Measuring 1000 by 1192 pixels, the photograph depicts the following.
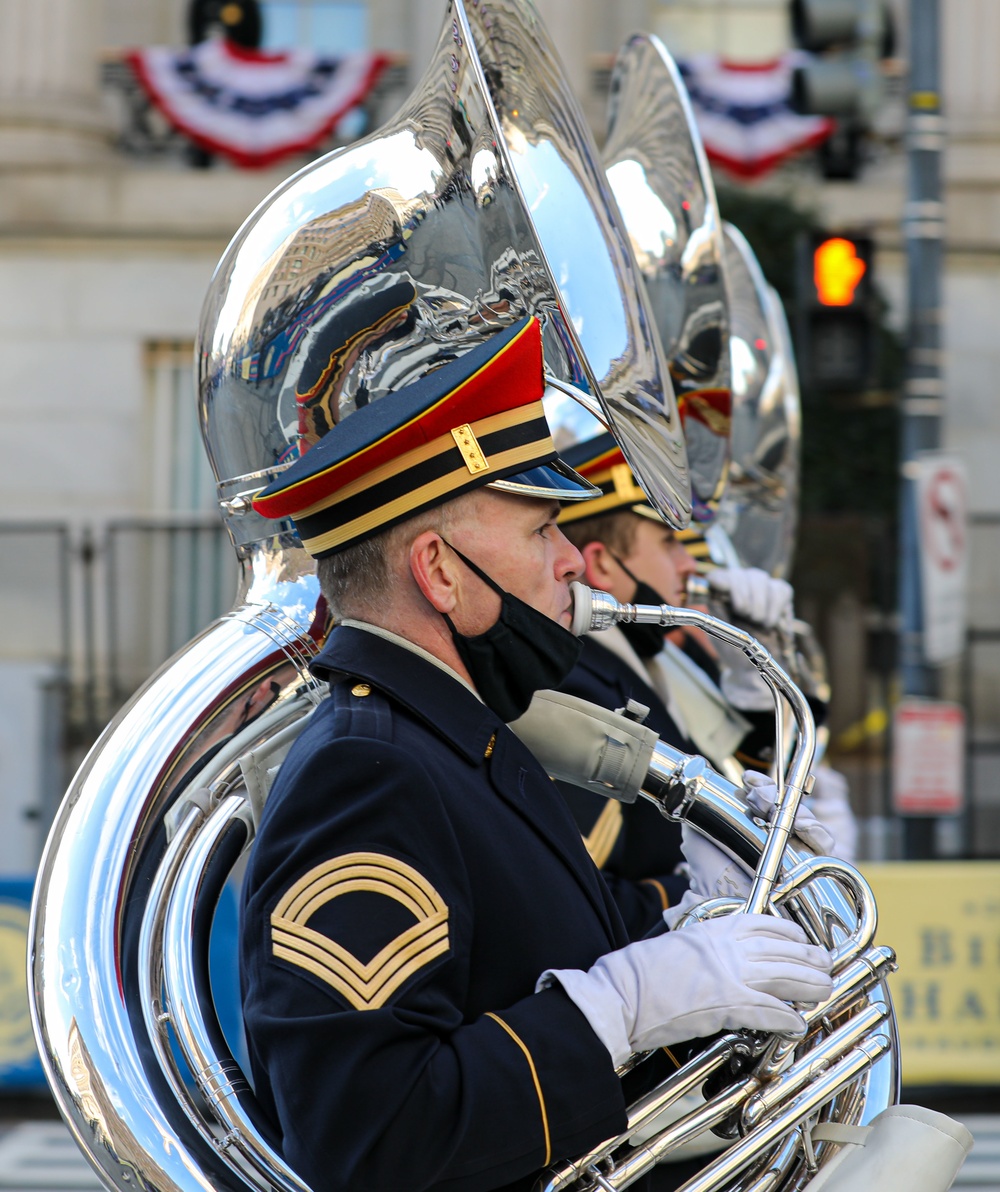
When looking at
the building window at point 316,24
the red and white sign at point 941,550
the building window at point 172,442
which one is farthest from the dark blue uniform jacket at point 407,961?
the building window at point 316,24

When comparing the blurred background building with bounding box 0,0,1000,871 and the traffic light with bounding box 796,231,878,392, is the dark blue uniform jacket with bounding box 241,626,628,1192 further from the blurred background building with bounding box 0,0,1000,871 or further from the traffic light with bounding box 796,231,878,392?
the blurred background building with bounding box 0,0,1000,871

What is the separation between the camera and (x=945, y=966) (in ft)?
19.6

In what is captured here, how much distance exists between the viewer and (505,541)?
5.91 feet

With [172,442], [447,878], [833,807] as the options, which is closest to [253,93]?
[172,442]

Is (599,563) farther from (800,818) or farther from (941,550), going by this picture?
(941,550)

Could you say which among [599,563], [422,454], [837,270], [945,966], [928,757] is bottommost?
[945,966]

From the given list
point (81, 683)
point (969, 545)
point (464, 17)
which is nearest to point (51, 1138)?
point (81, 683)

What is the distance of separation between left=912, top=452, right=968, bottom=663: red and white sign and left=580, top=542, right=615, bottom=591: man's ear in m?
3.91

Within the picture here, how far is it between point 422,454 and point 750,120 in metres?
9.68

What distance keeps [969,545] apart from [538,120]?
8.11m

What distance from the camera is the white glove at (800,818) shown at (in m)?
2.00

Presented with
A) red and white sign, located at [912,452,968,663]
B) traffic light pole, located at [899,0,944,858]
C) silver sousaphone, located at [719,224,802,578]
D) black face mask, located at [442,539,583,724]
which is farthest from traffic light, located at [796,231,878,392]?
black face mask, located at [442,539,583,724]

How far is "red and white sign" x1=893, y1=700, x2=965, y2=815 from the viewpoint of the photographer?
22.3ft

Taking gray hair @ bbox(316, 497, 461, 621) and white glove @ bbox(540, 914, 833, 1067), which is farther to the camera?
gray hair @ bbox(316, 497, 461, 621)
